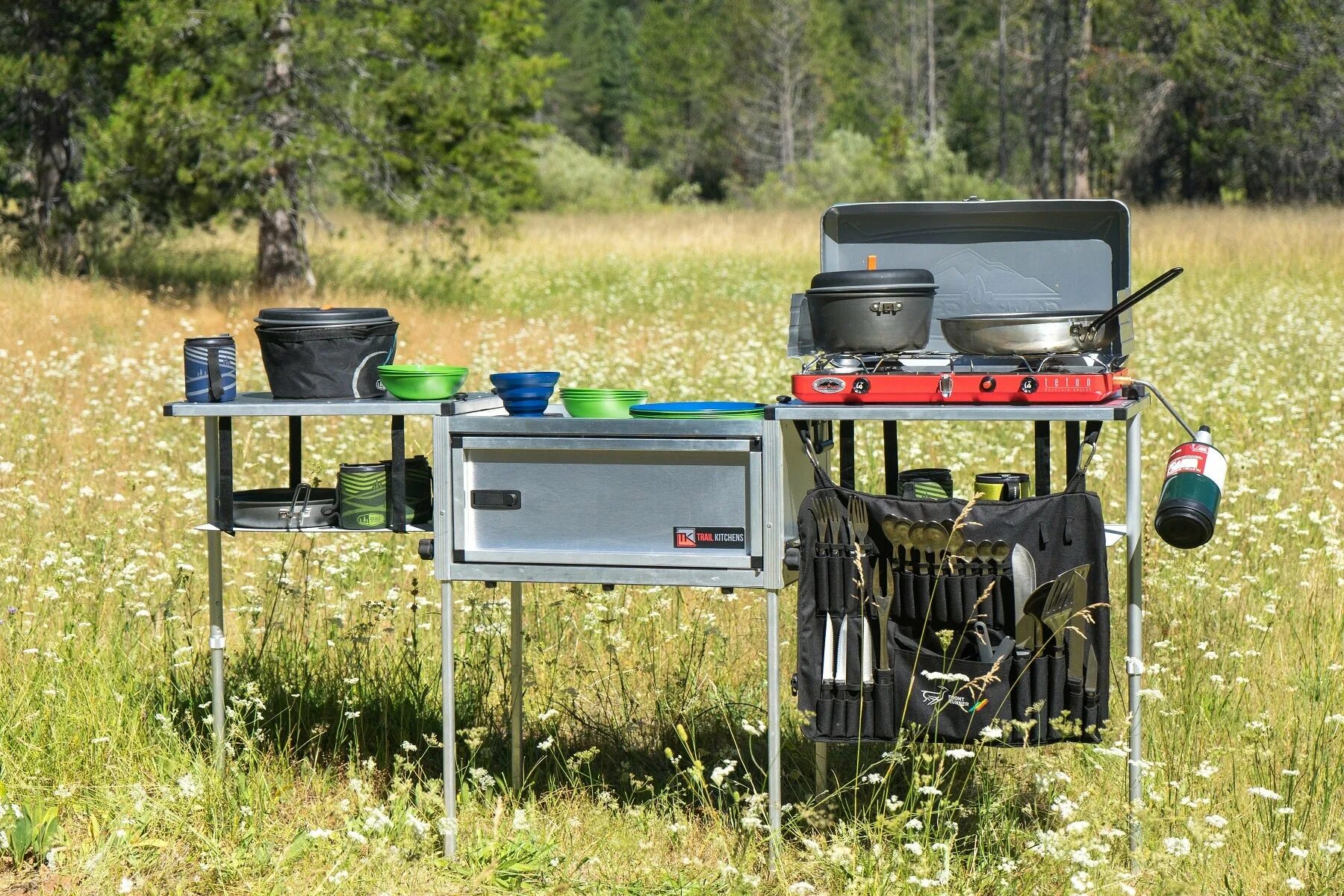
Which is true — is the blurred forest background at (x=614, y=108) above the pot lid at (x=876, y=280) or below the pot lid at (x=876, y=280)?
above

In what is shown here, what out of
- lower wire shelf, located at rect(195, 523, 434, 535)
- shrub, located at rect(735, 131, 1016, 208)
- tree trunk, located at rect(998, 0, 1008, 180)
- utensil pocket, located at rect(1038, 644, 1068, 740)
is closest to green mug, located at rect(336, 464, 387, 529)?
lower wire shelf, located at rect(195, 523, 434, 535)

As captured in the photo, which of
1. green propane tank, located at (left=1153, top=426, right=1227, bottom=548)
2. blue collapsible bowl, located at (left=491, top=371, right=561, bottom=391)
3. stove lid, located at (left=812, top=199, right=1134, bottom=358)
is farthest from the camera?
stove lid, located at (left=812, top=199, right=1134, bottom=358)

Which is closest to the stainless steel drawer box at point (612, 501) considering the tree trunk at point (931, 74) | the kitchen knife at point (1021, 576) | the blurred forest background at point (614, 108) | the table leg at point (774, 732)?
the table leg at point (774, 732)

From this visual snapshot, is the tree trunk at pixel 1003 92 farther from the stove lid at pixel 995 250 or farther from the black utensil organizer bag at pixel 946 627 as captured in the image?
the black utensil organizer bag at pixel 946 627

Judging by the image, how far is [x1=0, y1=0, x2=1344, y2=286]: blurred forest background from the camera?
15.5 meters

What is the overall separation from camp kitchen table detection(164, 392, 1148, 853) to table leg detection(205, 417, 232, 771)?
1.10 feet

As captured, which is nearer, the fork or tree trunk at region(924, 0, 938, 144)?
the fork

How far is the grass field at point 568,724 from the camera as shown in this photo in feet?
12.5

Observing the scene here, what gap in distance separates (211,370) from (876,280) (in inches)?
73.0

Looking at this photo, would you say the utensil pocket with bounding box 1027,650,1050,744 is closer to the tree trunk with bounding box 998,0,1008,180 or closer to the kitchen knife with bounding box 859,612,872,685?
the kitchen knife with bounding box 859,612,872,685

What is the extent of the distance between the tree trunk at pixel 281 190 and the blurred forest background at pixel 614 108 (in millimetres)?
34

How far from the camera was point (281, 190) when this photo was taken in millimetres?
15617

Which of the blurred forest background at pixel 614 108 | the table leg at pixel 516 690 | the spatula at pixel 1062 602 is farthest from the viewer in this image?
the blurred forest background at pixel 614 108

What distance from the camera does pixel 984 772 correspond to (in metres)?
4.43
